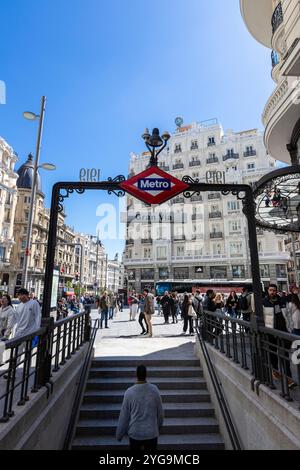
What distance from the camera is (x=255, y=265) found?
18.4 ft

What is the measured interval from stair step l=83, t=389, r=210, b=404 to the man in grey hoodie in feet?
8.82

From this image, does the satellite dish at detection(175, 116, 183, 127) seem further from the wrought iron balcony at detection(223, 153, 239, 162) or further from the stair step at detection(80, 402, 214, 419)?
the stair step at detection(80, 402, 214, 419)

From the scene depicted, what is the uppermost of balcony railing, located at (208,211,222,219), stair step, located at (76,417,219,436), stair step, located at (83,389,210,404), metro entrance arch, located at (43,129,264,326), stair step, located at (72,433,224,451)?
balcony railing, located at (208,211,222,219)

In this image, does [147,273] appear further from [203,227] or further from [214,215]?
[214,215]

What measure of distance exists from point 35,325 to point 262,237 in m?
43.4

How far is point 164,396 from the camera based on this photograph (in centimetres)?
629

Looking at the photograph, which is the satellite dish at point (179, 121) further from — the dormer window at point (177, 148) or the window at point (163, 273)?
the window at point (163, 273)

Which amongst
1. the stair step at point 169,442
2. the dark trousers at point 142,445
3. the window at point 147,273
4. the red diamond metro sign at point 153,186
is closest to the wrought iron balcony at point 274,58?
the red diamond metro sign at point 153,186

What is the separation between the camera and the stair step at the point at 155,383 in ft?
21.7

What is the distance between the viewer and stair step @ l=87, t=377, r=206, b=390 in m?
6.62

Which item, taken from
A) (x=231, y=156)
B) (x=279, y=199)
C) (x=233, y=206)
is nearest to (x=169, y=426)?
(x=279, y=199)

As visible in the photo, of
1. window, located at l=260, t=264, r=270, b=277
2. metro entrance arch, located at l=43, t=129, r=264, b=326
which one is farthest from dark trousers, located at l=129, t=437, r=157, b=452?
window, located at l=260, t=264, r=270, b=277

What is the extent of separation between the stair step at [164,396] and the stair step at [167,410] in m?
0.10
